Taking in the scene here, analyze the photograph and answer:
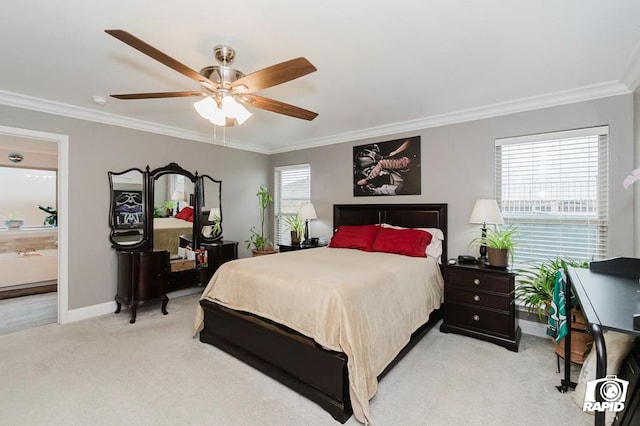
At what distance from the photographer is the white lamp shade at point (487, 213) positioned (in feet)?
10.1

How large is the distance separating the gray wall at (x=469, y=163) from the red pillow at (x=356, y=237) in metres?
0.62

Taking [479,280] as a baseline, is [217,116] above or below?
above

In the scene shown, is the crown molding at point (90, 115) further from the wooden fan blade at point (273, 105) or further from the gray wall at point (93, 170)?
the wooden fan blade at point (273, 105)

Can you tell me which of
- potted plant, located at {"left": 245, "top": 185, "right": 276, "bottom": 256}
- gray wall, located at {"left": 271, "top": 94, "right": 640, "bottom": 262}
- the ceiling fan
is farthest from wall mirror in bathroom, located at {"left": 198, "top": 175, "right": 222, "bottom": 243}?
the ceiling fan

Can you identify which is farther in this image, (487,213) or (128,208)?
(128,208)

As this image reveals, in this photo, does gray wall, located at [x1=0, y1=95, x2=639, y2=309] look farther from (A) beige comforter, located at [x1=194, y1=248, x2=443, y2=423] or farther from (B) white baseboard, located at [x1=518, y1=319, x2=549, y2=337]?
(A) beige comforter, located at [x1=194, y1=248, x2=443, y2=423]

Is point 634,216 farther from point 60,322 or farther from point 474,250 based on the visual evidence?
point 60,322

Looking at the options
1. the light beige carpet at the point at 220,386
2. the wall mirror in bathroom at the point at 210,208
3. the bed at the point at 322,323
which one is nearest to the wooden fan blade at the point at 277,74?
the bed at the point at 322,323

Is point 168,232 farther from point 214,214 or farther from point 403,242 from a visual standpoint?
point 403,242

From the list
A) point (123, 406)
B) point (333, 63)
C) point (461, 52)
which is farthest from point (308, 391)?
point (461, 52)

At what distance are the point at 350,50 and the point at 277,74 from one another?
0.70 meters

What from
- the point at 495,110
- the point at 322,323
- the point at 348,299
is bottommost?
the point at 322,323

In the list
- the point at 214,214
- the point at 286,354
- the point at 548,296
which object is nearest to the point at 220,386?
the point at 286,354

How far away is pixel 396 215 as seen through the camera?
4.11 m
